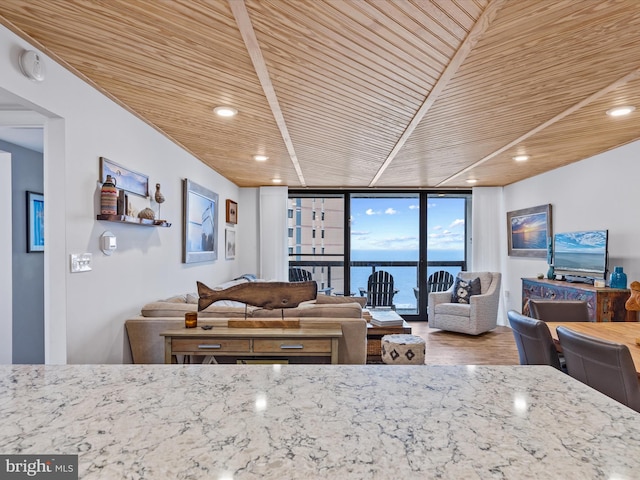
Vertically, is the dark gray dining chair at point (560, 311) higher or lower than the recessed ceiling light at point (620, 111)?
lower

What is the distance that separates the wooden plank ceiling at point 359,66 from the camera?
1.54 metres

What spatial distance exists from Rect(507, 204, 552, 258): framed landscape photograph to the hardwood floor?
1.25 metres

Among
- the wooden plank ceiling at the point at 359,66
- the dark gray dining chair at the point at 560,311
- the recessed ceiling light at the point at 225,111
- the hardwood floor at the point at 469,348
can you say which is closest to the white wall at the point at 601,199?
the wooden plank ceiling at the point at 359,66

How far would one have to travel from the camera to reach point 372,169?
15.6 ft

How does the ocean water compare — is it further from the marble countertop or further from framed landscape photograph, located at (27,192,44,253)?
the marble countertop

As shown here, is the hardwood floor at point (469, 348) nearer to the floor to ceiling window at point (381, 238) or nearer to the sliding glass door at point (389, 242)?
the sliding glass door at point (389, 242)

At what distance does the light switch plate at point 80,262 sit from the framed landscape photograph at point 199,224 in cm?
155

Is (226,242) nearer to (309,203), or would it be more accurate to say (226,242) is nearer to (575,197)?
(309,203)

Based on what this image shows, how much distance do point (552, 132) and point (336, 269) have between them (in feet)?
13.4

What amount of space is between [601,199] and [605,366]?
9.89 ft

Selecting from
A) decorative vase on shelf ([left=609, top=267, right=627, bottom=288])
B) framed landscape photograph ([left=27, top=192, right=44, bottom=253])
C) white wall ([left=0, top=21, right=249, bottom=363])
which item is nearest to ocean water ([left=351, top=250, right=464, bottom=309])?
decorative vase on shelf ([left=609, top=267, right=627, bottom=288])

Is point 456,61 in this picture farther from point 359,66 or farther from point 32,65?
point 32,65

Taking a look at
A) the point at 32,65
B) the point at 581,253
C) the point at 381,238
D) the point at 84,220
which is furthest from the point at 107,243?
the point at 381,238

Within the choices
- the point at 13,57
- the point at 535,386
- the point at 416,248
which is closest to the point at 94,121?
→ the point at 13,57
